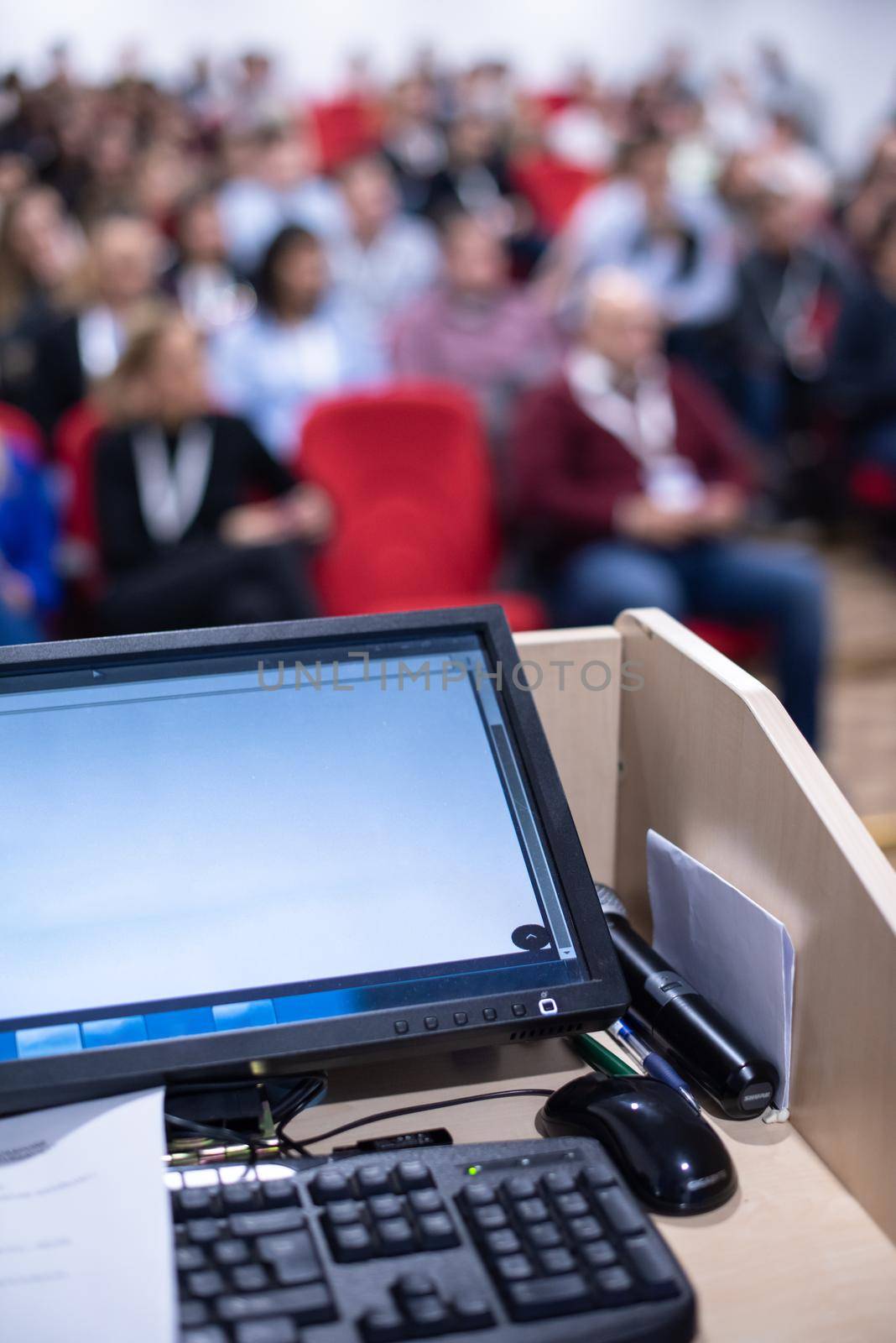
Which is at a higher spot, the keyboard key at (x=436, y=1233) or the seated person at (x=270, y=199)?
the seated person at (x=270, y=199)

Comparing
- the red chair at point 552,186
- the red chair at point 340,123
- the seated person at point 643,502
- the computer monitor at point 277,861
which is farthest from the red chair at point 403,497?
the red chair at point 340,123

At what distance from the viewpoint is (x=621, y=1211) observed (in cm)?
64

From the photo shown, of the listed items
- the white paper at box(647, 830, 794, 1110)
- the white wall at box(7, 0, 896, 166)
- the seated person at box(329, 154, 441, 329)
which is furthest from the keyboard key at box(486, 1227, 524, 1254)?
the white wall at box(7, 0, 896, 166)

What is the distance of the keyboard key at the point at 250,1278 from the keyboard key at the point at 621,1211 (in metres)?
0.17

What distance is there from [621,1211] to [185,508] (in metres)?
2.23

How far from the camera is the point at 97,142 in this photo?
4148mm

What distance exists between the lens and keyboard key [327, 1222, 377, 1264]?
0.61 meters

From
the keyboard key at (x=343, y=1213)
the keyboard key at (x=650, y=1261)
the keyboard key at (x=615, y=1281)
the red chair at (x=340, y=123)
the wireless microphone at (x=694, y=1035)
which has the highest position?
the red chair at (x=340, y=123)

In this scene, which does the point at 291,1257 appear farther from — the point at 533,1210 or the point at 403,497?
the point at 403,497

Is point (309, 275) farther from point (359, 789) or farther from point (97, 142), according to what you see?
point (359, 789)

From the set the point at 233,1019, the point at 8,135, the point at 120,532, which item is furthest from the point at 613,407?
the point at 233,1019

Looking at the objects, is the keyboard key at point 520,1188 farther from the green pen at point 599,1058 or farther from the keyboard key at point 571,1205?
the green pen at point 599,1058

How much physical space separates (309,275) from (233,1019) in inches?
123

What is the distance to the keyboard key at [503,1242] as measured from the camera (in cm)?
62
